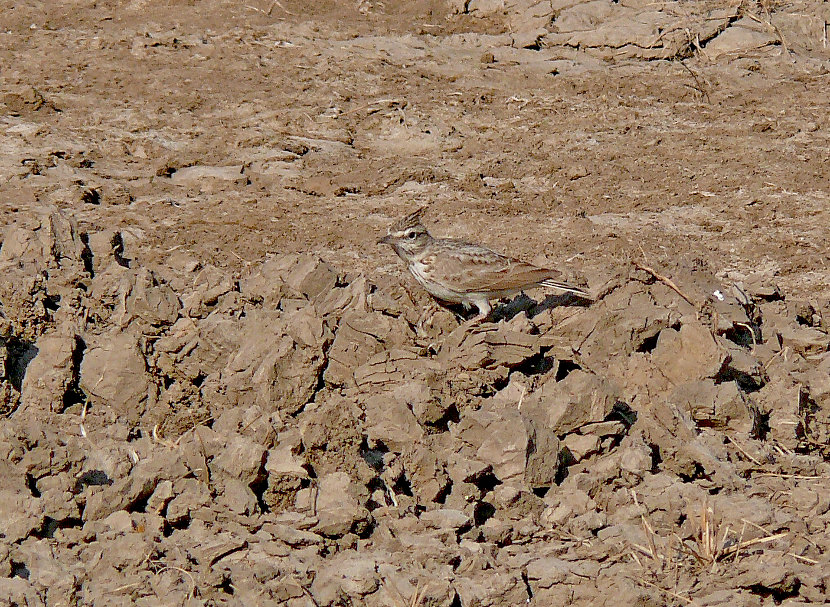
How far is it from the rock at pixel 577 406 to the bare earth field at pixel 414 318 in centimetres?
1

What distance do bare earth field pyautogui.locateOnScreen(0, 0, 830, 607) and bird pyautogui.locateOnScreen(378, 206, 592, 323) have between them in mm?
156

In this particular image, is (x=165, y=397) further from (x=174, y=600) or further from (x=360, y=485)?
(x=174, y=600)

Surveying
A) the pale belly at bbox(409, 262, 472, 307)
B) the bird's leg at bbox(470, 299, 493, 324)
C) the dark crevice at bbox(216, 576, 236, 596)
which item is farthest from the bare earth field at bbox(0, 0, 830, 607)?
the bird's leg at bbox(470, 299, 493, 324)

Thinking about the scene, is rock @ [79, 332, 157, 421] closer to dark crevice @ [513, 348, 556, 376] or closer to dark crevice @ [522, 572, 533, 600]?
dark crevice @ [513, 348, 556, 376]

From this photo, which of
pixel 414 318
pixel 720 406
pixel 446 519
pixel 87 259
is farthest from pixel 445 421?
pixel 87 259

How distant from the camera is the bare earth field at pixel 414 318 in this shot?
500 centimetres

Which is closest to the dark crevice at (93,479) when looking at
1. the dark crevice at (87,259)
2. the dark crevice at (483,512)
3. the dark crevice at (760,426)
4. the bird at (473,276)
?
the dark crevice at (483,512)

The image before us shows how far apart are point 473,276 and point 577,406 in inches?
64.4

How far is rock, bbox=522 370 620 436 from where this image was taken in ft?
19.1

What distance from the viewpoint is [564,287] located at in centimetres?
727

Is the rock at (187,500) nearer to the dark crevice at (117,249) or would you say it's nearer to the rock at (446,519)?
the rock at (446,519)

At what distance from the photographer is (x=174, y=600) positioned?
15.1 ft

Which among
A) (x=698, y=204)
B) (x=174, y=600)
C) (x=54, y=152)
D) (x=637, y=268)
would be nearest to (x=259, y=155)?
(x=54, y=152)

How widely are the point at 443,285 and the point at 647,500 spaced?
2.20 m
